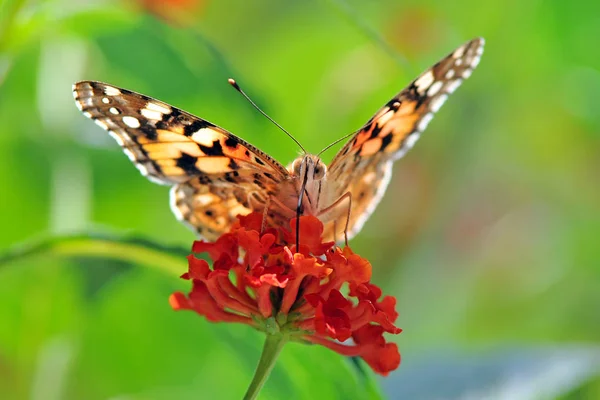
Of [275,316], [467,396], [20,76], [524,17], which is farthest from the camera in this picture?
[524,17]

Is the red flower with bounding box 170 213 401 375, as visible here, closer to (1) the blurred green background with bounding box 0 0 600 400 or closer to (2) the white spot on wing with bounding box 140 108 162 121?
(1) the blurred green background with bounding box 0 0 600 400

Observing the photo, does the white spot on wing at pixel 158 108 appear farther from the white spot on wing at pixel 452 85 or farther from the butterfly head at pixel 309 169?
the white spot on wing at pixel 452 85

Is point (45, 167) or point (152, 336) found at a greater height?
point (45, 167)

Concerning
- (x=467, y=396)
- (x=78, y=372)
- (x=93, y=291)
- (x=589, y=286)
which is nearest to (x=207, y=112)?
(x=93, y=291)

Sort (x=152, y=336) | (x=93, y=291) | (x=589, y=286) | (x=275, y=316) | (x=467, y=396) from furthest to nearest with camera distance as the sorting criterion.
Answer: (x=589, y=286) → (x=152, y=336) → (x=93, y=291) → (x=467, y=396) → (x=275, y=316)

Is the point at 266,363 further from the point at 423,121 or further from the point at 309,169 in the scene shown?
the point at 423,121

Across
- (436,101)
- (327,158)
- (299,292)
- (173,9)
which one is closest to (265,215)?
(299,292)

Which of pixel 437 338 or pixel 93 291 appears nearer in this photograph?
pixel 93 291

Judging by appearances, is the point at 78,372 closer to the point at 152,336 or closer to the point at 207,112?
the point at 152,336

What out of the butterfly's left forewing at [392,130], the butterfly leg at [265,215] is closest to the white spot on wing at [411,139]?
the butterfly's left forewing at [392,130]
